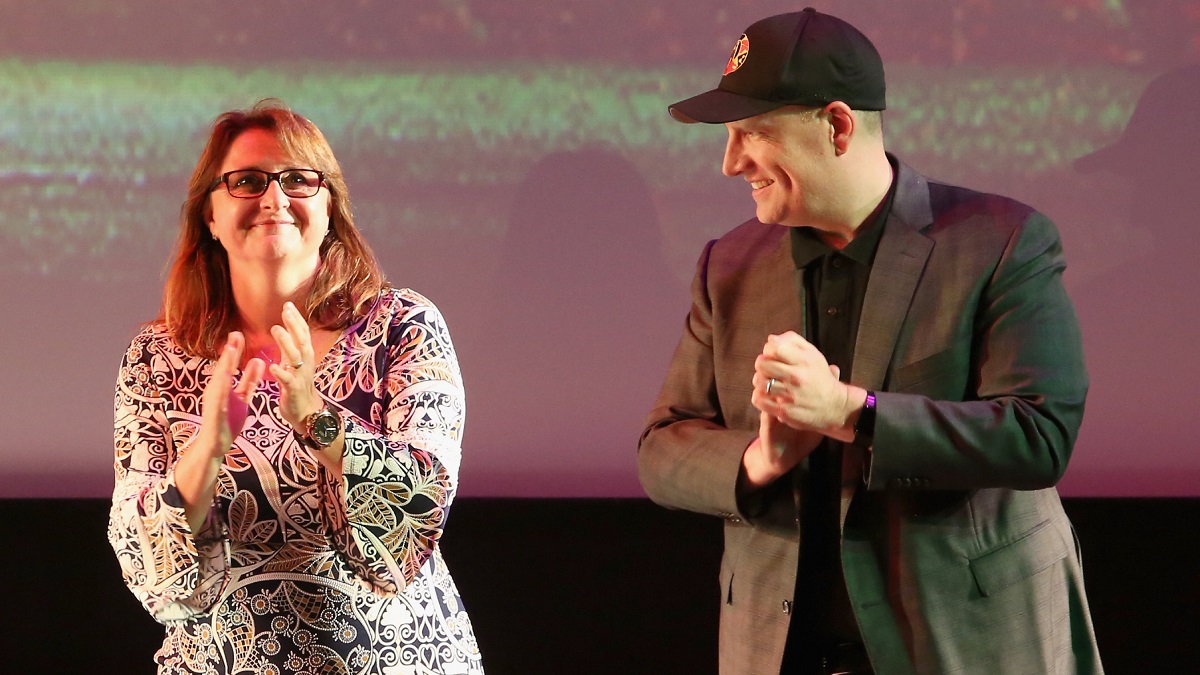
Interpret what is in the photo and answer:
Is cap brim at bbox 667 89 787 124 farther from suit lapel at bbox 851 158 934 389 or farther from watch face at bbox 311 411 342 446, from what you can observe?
watch face at bbox 311 411 342 446

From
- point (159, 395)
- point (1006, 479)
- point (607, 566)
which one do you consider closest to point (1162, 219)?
point (607, 566)

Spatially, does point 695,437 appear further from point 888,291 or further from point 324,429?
point 324,429

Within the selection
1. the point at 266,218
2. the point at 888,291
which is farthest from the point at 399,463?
the point at 888,291

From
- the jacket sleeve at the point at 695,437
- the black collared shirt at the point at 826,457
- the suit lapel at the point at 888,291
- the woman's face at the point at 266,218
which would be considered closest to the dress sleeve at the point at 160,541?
Answer: the woman's face at the point at 266,218

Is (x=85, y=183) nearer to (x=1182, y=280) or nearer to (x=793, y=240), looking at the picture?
(x=793, y=240)

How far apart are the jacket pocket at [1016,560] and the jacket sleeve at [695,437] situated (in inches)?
12.1

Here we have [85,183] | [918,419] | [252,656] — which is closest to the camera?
[918,419]

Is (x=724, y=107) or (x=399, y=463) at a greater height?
(x=724, y=107)

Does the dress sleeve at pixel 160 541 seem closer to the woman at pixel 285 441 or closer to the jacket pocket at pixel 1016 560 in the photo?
the woman at pixel 285 441

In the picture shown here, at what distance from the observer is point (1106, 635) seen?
3168 mm

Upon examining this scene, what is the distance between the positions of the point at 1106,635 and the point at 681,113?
209 centimetres

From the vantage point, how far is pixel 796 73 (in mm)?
1664

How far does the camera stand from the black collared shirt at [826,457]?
5.57ft

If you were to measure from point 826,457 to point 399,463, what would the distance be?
1.98 feet
